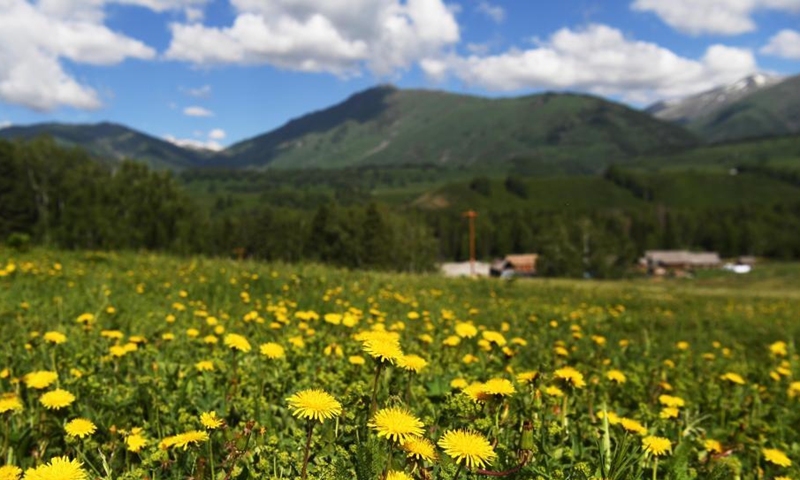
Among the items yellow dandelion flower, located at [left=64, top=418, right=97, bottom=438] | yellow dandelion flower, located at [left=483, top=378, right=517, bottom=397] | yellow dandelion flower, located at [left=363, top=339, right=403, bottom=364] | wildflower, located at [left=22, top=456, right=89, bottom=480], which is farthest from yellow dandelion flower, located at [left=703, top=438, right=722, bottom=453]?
yellow dandelion flower, located at [left=64, top=418, right=97, bottom=438]

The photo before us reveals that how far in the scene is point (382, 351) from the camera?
1790mm

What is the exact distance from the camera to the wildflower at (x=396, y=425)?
152cm

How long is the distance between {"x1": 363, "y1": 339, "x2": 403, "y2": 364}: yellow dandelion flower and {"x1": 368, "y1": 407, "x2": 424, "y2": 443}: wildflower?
0.20 m

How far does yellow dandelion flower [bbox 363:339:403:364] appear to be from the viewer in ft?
5.83

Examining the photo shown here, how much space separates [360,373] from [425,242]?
80826mm

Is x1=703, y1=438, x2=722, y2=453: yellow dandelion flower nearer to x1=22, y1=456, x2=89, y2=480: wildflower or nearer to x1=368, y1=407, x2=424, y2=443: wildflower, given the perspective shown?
x1=368, y1=407, x2=424, y2=443: wildflower

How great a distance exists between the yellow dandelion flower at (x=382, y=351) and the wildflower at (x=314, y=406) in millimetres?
228

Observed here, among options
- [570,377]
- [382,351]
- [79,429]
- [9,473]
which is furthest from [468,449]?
[79,429]

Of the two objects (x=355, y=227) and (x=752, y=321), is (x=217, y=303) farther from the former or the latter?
(x=355, y=227)

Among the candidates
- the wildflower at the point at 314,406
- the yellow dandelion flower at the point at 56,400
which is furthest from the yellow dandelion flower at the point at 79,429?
the wildflower at the point at 314,406

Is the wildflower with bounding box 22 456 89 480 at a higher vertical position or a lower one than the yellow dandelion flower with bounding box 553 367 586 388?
lower

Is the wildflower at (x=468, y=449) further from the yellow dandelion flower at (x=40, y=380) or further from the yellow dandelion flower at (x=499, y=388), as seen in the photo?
the yellow dandelion flower at (x=40, y=380)

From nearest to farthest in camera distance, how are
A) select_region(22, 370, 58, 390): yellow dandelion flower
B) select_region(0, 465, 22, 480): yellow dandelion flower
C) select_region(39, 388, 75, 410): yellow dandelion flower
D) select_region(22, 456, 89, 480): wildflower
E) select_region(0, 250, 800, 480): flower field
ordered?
select_region(22, 456, 89, 480): wildflower → select_region(0, 465, 22, 480): yellow dandelion flower → select_region(0, 250, 800, 480): flower field → select_region(39, 388, 75, 410): yellow dandelion flower → select_region(22, 370, 58, 390): yellow dandelion flower

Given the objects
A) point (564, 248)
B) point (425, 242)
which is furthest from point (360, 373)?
point (564, 248)
